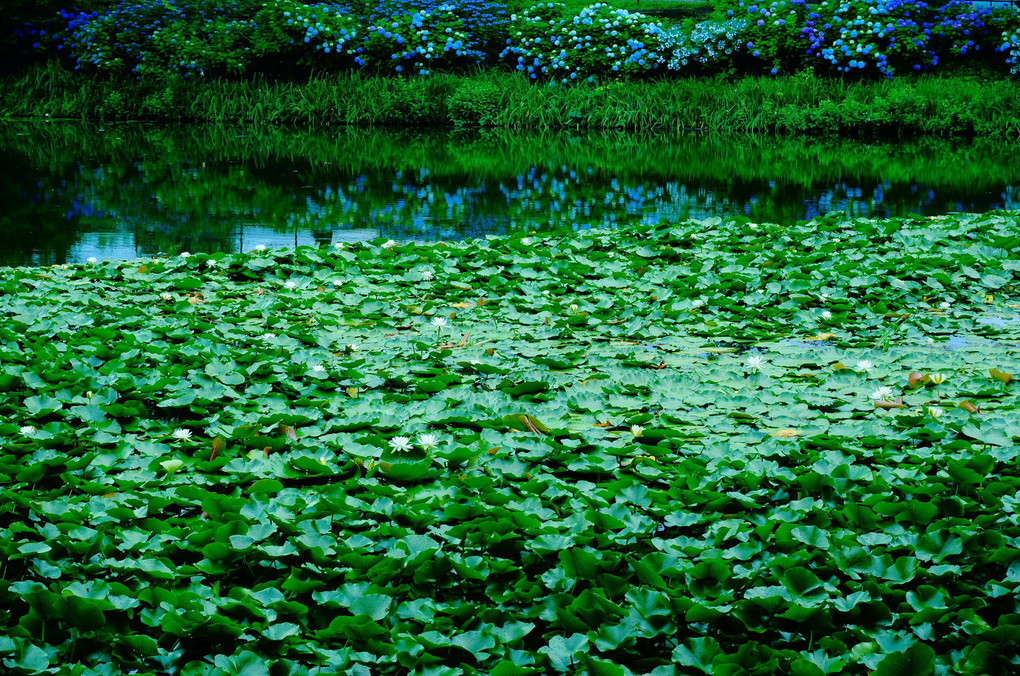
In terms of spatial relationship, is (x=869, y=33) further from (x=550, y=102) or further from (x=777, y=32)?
(x=550, y=102)

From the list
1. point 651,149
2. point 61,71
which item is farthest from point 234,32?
point 651,149

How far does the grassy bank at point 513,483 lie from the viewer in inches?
78.1

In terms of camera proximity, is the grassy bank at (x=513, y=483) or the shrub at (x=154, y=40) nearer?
the grassy bank at (x=513, y=483)

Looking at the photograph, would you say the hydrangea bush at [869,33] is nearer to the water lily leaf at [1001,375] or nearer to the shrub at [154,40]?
the shrub at [154,40]

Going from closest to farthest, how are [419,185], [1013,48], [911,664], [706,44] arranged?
[911,664] < [419,185] < [1013,48] < [706,44]

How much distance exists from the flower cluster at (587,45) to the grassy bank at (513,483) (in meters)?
12.2

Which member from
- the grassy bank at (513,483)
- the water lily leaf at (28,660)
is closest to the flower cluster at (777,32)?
the grassy bank at (513,483)

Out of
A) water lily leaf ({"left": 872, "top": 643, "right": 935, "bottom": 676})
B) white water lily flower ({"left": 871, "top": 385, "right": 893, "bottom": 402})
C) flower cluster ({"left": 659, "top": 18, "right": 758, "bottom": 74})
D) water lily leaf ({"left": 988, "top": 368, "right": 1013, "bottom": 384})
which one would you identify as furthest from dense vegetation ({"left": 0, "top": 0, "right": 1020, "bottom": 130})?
water lily leaf ({"left": 872, "top": 643, "right": 935, "bottom": 676})

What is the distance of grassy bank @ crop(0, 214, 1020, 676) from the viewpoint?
78.1 inches

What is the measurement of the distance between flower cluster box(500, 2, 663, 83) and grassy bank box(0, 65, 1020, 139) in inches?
24.4

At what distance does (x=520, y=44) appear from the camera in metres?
16.8

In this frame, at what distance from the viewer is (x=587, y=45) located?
16.2m

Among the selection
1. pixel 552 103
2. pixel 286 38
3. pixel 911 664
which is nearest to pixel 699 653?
pixel 911 664

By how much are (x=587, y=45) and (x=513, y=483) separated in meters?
14.6
